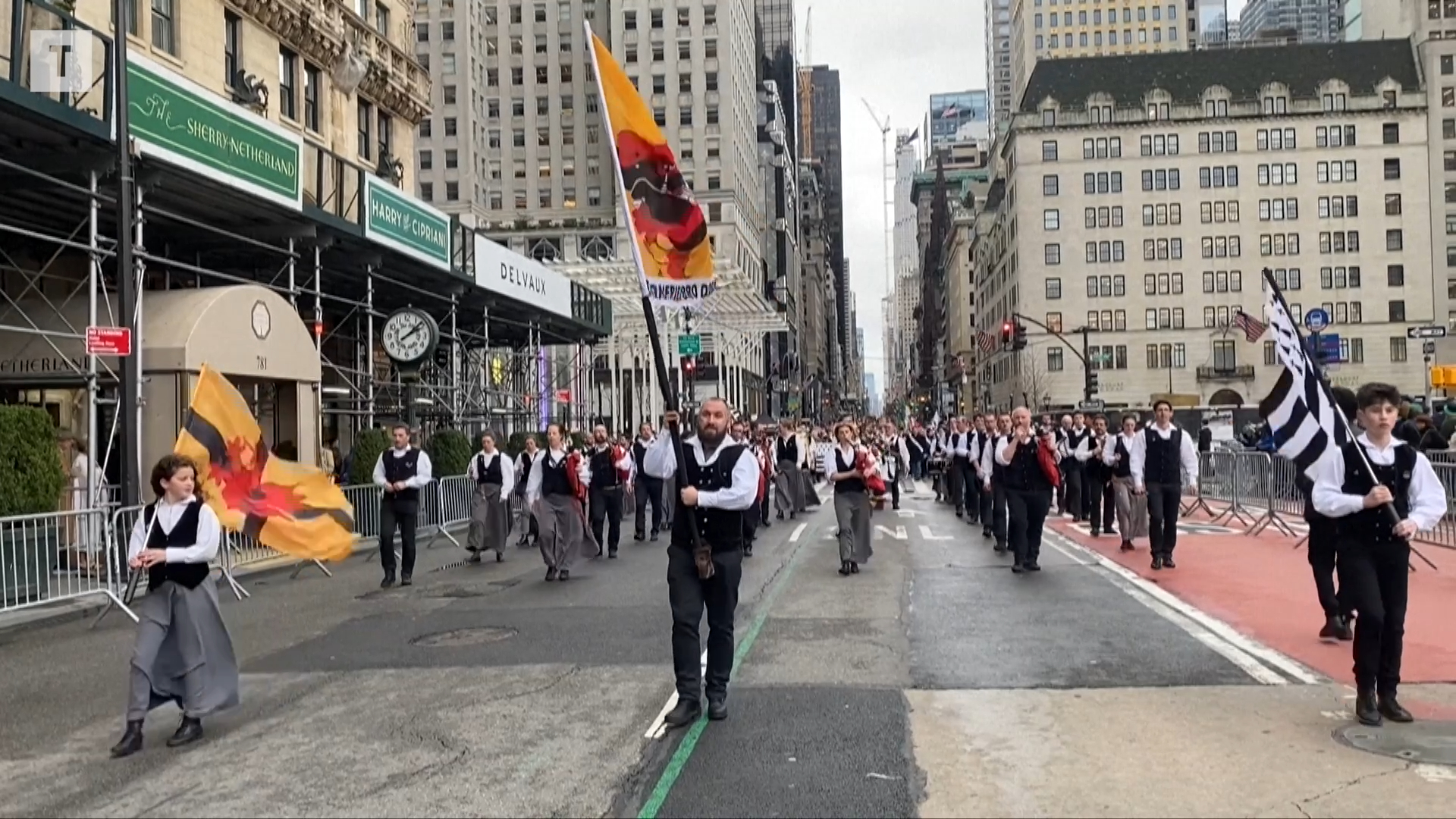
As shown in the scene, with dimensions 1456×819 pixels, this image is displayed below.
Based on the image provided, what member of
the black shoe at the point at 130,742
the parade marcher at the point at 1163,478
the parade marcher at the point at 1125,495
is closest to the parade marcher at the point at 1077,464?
the parade marcher at the point at 1125,495

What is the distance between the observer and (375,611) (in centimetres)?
1116

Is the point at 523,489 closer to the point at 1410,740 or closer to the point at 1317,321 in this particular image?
the point at 1410,740

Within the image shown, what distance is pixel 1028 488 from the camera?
12.7 metres

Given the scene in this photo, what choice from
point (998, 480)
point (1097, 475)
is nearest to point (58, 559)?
point (998, 480)

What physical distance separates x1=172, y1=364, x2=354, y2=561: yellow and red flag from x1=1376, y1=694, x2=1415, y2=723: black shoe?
684 centimetres

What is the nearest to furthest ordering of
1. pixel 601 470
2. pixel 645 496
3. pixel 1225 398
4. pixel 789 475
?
pixel 601 470 < pixel 645 496 < pixel 789 475 < pixel 1225 398

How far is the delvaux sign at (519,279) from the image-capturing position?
83.4 ft

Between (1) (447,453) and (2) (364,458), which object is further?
(1) (447,453)

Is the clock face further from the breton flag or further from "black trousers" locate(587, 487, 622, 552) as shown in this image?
the breton flag

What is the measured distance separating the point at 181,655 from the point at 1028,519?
8.99m

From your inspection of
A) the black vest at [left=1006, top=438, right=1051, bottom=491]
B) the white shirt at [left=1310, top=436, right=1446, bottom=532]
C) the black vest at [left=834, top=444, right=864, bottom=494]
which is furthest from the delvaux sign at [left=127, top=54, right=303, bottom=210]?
the white shirt at [left=1310, top=436, right=1446, bottom=532]

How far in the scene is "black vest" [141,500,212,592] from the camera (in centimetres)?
649

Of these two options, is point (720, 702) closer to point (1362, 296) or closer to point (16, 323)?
point (16, 323)

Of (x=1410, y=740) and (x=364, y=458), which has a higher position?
(x=364, y=458)
